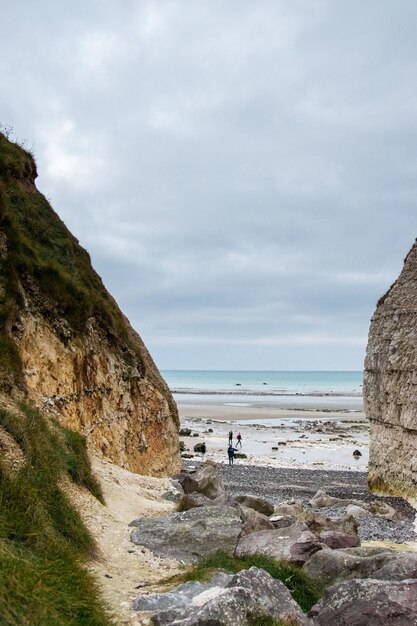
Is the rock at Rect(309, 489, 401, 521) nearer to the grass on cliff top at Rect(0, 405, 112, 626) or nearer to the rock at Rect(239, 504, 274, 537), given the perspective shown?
the rock at Rect(239, 504, 274, 537)

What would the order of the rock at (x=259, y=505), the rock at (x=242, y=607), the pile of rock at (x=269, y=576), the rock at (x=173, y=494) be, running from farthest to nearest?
the rock at (x=173, y=494)
the rock at (x=259, y=505)
the pile of rock at (x=269, y=576)
the rock at (x=242, y=607)

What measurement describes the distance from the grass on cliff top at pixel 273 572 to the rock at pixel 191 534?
2.73ft

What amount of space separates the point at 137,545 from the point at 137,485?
5815 millimetres

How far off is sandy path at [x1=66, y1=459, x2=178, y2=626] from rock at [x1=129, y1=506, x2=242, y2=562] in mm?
320

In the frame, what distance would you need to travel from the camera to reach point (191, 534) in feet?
38.2

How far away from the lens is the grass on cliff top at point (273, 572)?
8.91 m

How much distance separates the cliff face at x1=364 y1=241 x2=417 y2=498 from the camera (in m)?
25.9

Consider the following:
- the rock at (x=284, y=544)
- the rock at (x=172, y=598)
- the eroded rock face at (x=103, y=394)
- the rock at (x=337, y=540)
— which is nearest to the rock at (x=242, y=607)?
the rock at (x=172, y=598)

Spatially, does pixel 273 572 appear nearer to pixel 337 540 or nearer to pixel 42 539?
pixel 337 540

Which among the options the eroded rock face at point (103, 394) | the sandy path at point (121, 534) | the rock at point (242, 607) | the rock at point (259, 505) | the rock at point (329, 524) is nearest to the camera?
the rock at point (242, 607)

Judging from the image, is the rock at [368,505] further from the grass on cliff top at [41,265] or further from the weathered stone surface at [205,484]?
the grass on cliff top at [41,265]

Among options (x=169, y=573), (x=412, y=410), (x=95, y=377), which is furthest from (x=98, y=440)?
(x=412, y=410)

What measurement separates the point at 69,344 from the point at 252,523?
33.2ft

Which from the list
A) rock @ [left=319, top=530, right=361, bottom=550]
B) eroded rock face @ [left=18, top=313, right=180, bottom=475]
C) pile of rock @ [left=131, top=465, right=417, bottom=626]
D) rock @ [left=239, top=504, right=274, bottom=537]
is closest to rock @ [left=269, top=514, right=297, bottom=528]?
pile of rock @ [left=131, top=465, right=417, bottom=626]
